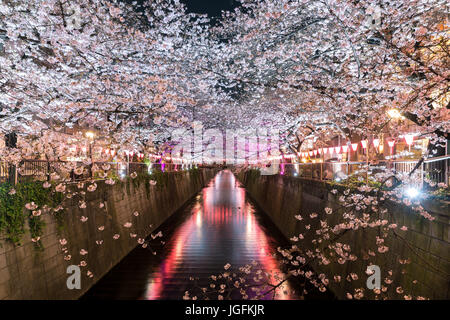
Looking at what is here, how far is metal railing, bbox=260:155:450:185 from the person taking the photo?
6264 mm

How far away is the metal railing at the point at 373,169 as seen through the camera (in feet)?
20.6

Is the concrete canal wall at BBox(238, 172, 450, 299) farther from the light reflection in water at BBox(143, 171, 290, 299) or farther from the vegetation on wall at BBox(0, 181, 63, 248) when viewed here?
the vegetation on wall at BBox(0, 181, 63, 248)

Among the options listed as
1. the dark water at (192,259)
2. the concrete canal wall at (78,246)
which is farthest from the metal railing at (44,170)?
the dark water at (192,259)

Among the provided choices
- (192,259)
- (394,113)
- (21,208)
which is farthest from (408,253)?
(192,259)

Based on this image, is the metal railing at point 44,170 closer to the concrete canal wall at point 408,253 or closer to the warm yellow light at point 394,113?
the concrete canal wall at point 408,253

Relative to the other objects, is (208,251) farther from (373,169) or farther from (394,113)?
(394,113)

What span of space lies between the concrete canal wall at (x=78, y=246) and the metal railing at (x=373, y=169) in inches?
313

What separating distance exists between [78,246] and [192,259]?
4832 millimetres

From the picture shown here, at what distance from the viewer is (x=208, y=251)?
13.2 meters

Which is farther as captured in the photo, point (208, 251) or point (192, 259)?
point (208, 251)

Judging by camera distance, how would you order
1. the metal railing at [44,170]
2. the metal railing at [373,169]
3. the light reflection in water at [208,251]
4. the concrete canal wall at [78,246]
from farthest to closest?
the light reflection in water at [208,251] < the metal railing at [44,170] < the metal railing at [373,169] < the concrete canal wall at [78,246]

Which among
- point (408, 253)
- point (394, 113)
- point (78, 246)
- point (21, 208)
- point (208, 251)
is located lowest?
point (208, 251)

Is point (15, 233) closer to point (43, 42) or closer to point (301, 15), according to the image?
point (43, 42)

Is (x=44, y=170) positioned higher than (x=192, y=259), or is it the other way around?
(x=44, y=170)
